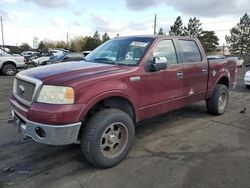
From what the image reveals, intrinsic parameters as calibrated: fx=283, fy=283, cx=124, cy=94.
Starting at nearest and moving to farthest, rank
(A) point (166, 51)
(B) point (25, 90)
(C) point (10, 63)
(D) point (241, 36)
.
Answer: (B) point (25, 90) < (A) point (166, 51) < (C) point (10, 63) < (D) point (241, 36)

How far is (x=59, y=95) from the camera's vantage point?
3471 millimetres

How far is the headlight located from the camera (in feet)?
11.4

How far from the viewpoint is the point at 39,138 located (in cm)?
352

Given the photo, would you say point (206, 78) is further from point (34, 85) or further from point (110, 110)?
point (34, 85)

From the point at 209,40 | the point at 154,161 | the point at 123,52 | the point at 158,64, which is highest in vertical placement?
the point at 209,40

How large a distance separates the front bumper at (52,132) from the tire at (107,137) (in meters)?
0.20

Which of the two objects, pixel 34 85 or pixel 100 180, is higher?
pixel 34 85

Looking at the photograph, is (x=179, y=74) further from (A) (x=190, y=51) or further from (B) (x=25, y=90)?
(B) (x=25, y=90)

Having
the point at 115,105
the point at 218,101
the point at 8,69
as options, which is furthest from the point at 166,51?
the point at 8,69

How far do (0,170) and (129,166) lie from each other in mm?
1776

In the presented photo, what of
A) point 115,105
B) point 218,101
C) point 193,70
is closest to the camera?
point 115,105

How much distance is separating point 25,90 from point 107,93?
3.78 ft

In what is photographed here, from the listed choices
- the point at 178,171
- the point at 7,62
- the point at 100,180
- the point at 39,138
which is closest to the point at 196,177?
the point at 178,171

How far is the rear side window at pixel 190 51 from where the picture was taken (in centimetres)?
545
